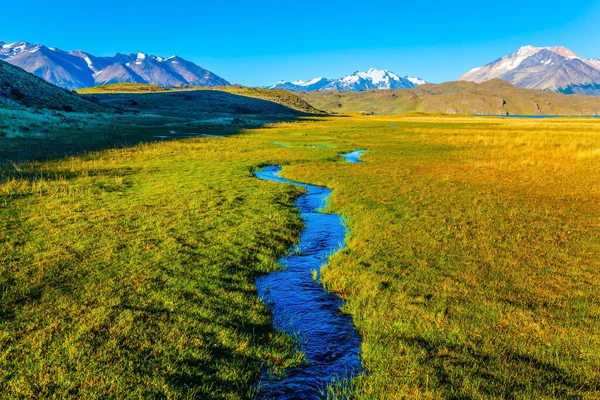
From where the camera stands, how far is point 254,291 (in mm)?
11758

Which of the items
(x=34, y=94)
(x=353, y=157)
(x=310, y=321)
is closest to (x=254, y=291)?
(x=310, y=321)

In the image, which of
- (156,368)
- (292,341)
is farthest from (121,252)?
(292,341)

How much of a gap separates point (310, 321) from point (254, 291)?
2.47 metres

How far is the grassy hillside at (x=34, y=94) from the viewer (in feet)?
283

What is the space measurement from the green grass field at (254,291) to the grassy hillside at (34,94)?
83.6 metres

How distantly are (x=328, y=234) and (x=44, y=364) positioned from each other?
1279cm

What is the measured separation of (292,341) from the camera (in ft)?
30.5

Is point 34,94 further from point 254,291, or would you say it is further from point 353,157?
point 254,291

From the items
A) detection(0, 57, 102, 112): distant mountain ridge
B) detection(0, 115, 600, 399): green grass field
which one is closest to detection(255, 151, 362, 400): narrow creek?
detection(0, 115, 600, 399): green grass field

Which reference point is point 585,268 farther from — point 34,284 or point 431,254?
point 34,284

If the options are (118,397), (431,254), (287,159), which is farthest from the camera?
(287,159)

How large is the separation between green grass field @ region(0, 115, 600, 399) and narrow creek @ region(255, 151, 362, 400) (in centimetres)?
38

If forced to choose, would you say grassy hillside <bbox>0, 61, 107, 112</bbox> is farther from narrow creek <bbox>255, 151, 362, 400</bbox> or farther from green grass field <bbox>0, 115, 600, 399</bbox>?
narrow creek <bbox>255, 151, 362, 400</bbox>

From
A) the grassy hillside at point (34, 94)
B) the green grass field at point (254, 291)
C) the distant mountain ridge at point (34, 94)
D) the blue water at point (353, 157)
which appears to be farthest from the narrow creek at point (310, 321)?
the grassy hillside at point (34, 94)
